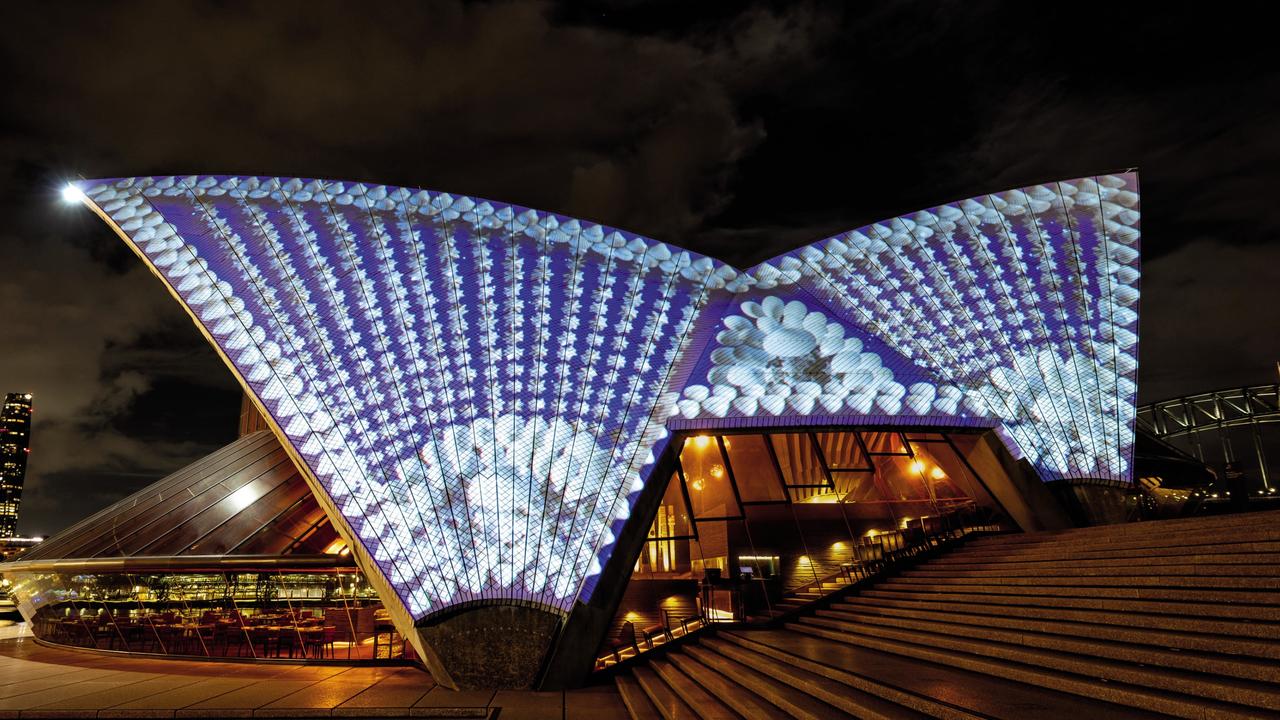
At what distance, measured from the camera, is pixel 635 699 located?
9.91 meters

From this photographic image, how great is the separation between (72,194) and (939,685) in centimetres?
1783

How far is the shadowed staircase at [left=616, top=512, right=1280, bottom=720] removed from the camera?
19.1 ft

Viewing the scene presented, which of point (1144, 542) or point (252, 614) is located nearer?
point (1144, 542)

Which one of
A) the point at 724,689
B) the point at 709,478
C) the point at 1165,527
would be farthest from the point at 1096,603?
the point at 709,478

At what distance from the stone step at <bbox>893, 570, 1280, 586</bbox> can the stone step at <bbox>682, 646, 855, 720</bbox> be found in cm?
428

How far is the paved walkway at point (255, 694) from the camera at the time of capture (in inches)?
353

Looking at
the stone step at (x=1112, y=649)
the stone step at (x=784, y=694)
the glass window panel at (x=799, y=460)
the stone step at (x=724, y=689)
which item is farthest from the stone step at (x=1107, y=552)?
the glass window panel at (x=799, y=460)

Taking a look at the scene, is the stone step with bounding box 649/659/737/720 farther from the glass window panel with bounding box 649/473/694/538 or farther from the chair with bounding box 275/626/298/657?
the glass window panel with bounding box 649/473/694/538

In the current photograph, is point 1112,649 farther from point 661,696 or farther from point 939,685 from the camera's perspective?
point 661,696

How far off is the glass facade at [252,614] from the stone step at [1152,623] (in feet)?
35.5

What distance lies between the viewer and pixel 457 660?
35.9 feet

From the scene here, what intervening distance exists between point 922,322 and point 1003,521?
267 inches

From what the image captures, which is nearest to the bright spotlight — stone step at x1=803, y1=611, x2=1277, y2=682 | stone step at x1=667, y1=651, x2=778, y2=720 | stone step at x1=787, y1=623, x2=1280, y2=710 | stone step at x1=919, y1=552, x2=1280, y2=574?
stone step at x1=667, y1=651, x2=778, y2=720

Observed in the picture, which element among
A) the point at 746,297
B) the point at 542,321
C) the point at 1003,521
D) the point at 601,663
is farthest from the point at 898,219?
the point at 601,663
